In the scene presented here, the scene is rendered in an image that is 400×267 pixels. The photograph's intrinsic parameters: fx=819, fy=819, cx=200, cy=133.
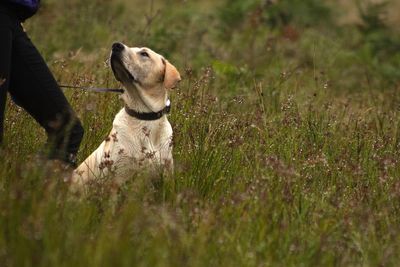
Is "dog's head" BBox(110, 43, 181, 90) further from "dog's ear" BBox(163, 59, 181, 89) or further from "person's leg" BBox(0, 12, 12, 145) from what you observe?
"person's leg" BBox(0, 12, 12, 145)

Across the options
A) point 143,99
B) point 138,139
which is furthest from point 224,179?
point 143,99

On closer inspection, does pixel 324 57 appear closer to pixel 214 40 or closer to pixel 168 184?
pixel 214 40

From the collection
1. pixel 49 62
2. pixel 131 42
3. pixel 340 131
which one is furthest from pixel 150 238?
pixel 131 42

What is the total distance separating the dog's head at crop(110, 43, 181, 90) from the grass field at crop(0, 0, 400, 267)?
48cm

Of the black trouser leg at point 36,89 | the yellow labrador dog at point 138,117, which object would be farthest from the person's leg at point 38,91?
the yellow labrador dog at point 138,117

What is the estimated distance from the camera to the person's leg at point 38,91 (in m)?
4.96

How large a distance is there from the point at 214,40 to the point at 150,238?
7.88 m

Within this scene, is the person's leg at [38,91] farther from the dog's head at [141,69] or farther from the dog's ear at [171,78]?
the dog's ear at [171,78]

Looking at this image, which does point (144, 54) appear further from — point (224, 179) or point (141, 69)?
point (224, 179)

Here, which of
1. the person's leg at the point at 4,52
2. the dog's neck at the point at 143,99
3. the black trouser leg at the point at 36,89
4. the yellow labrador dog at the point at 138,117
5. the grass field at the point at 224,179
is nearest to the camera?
the grass field at the point at 224,179

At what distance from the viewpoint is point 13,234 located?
3.74m

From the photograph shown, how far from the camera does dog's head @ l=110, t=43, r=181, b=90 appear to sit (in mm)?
5855

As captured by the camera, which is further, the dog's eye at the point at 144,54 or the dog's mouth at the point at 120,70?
the dog's eye at the point at 144,54

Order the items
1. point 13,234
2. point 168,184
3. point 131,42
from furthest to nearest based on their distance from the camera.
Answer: point 131,42
point 168,184
point 13,234
